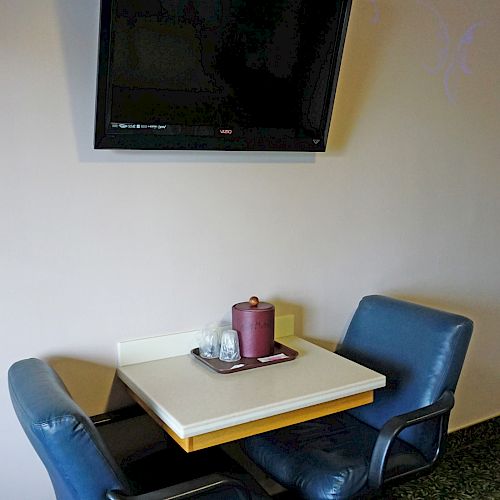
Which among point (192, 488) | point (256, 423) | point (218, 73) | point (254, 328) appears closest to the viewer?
point (192, 488)

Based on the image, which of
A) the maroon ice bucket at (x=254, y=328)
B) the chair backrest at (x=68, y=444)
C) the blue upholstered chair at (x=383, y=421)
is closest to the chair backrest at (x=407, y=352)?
the blue upholstered chair at (x=383, y=421)

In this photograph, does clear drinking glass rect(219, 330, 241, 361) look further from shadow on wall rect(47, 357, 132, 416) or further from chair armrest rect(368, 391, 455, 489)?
chair armrest rect(368, 391, 455, 489)

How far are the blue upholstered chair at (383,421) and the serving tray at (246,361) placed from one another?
12.0 inches

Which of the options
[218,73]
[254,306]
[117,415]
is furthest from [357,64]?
[117,415]

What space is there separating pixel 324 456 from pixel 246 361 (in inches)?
16.1

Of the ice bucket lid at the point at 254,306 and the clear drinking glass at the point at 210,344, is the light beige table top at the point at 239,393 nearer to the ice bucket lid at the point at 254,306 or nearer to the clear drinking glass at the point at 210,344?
the clear drinking glass at the point at 210,344

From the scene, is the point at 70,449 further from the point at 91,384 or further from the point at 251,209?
the point at 251,209

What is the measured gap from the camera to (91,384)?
2057mm

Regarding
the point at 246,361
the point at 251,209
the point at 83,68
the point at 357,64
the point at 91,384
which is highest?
the point at 357,64

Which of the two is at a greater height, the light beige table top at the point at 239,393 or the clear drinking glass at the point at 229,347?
the clear drinking glass at the point at 229,347

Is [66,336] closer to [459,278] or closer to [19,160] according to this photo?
[19,160]

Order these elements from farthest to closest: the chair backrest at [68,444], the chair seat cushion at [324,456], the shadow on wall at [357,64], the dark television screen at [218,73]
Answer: the shadow on wall at [357,64] < the chair seat cushion at [324,456] < the dark television screen at [218,73] < the chair backrest at [68,444]

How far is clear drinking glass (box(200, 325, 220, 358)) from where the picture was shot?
83.9 inches

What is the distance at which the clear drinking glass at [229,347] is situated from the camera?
6.86 ft
